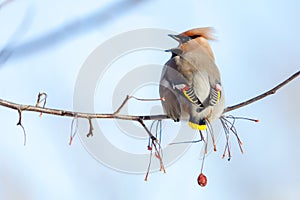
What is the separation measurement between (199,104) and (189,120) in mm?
83

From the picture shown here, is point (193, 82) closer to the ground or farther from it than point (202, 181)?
farther from it

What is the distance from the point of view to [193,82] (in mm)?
2389

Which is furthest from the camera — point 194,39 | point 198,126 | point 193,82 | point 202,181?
point 194,39

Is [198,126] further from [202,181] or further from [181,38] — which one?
[181,38]

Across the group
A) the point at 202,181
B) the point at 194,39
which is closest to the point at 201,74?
the point at 194,39

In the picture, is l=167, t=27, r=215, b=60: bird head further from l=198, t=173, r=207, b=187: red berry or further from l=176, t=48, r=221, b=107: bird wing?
l=198, t=173, r=207, b=187: red berry

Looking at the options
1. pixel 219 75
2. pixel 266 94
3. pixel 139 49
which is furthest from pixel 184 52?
pixel 266 94

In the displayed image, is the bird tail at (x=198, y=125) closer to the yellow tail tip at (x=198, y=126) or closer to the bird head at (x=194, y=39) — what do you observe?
the yellow tail tip at (x=198, y=126)

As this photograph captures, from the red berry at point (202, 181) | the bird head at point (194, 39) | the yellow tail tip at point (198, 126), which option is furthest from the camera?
the bird head at point (194, 39)

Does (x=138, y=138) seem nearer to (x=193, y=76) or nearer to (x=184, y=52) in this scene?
(x=193, y=76)

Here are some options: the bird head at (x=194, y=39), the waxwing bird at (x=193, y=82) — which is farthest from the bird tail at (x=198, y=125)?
the bird head at (x=194, y=39)

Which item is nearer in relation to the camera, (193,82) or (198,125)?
(198,125)

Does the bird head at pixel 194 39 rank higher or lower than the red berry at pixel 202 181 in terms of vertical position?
higher

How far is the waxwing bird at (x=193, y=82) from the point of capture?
2.26 meters
